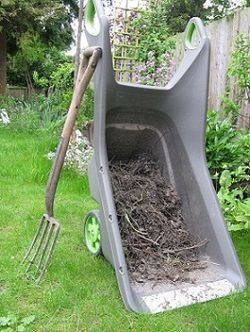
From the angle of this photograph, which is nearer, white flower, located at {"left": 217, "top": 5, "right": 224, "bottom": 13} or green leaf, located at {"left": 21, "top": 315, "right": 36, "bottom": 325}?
green leaf, located at {"left": 21, "top": 315, "right": 36, "bottom": 325}

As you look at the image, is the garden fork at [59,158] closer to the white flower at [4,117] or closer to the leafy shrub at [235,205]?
the leafy shrub at [235,205]

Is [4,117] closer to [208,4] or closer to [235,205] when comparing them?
[235,205]

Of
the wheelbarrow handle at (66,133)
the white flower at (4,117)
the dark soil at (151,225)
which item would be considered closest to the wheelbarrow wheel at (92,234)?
the dark soil at (151,225)

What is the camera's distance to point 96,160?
6.93ft

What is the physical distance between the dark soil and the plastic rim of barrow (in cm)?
77

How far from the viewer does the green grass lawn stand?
5.67 feet

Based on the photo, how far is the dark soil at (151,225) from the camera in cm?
213

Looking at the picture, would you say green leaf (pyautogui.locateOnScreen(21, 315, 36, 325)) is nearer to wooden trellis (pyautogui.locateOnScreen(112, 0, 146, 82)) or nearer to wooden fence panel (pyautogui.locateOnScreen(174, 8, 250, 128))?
wooden fence panel (pyautogui.locateOnScreen(174, 8, 250, 128))

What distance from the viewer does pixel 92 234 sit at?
95.5 inches

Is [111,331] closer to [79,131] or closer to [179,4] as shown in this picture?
[79,131]

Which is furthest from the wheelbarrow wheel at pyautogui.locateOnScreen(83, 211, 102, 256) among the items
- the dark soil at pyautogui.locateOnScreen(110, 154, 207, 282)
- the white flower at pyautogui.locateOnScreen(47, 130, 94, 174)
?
the white flower at pyautogui.locateOnScreen(47, 130, 94, 174)

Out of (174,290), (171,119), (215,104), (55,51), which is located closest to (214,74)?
(215,104)

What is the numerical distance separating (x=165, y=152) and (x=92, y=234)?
2.17 ft

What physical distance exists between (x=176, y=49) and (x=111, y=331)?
3.83 metres
